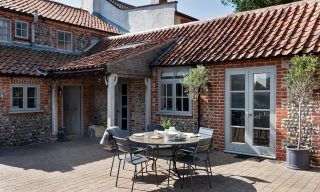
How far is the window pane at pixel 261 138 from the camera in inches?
334

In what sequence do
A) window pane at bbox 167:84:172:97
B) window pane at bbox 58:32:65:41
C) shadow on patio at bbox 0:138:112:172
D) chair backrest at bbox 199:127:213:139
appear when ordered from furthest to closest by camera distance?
window pane at bbox 58:32:65:41
window pane at bbox 167:84:172:97
shadow on patio at bbox 0:138:112:172
chair backrest at bbox 199:127:213:139

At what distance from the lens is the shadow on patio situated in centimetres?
766

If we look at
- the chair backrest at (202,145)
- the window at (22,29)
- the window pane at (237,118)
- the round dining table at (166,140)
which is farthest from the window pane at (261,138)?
the window at (22,29)

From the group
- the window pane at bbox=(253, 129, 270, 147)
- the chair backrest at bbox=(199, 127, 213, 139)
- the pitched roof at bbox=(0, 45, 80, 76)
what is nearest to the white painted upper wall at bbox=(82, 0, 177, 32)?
the pitched roof at bbox=(0, 45, 80, 76)

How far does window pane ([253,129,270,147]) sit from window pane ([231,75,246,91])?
4.30 ft

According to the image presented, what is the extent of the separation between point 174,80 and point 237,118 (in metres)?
2.62

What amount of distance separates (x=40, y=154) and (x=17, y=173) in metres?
2.18

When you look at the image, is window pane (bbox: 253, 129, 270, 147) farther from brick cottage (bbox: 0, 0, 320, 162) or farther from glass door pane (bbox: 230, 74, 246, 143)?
glass door pane (bbox: 230, 74, 246, 143)

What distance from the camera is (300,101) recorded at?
726 cm

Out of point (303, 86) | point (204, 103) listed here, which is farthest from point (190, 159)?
point (204, 103)

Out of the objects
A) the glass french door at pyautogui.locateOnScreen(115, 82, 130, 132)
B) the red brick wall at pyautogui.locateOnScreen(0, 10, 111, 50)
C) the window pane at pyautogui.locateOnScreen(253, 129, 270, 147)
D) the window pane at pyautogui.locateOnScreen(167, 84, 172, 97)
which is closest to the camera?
the window pane at pyautogui.locateOnScreen(253, 129, 270, 147)

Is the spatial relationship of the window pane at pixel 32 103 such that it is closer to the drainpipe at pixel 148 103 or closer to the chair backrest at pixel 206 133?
the drainpipe at pixel 148 103

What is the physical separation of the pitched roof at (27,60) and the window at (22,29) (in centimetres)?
62

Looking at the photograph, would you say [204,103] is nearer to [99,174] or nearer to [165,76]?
[165,76]
